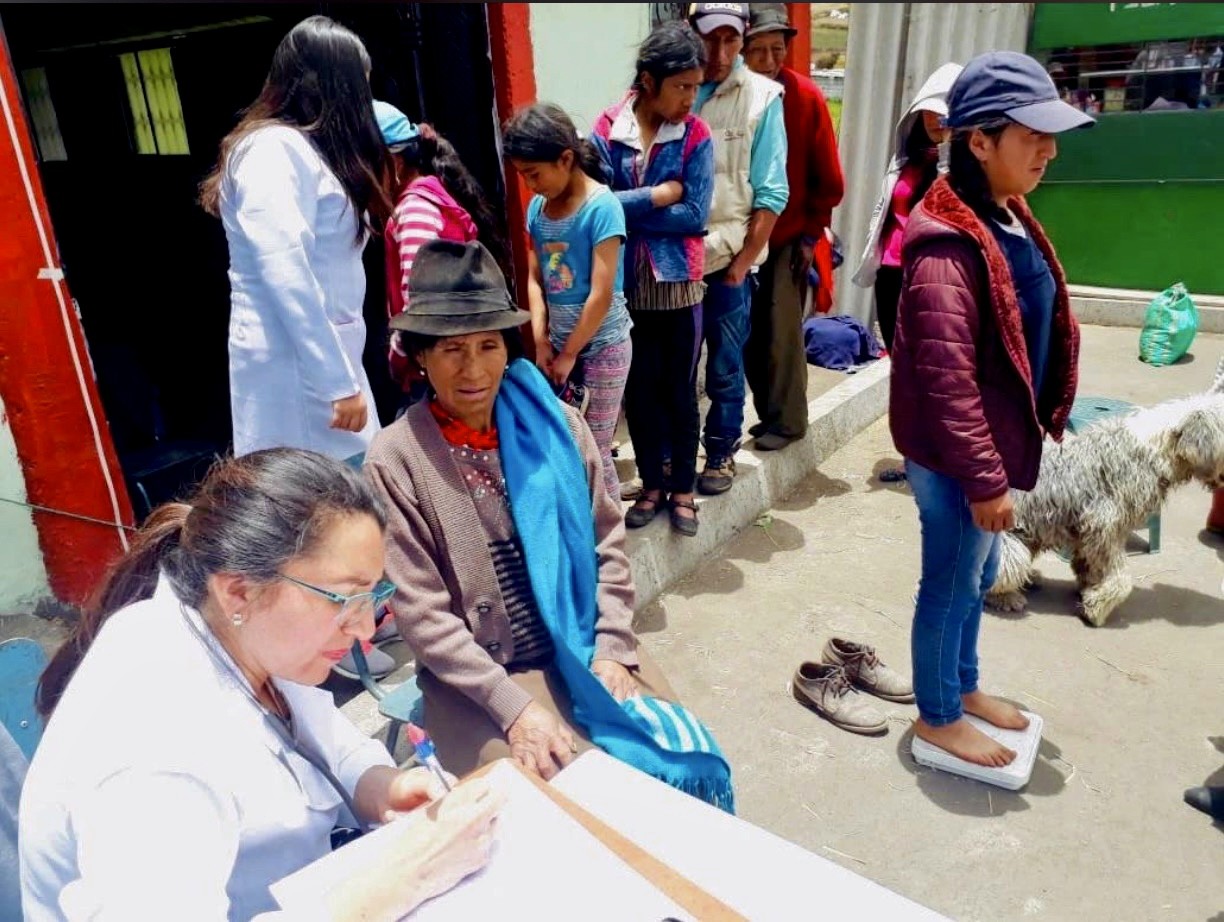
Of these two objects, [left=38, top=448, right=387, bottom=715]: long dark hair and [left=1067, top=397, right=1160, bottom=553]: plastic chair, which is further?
[left=1067, top=397, right=1160, bottom=553]: plastic chair

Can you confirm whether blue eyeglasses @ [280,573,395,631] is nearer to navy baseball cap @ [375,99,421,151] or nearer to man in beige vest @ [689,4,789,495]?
navy baseball cap @ [375,99,421,151]

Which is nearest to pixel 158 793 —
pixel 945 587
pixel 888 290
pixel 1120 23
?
pixel 945 587

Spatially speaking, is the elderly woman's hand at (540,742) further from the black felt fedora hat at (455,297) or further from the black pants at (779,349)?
the black pants at (779,349)

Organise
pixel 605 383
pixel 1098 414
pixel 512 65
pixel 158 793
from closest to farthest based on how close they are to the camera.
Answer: pixel 158 793 → pixel 605 383 → pixel 512 65 → pixel 1098 414

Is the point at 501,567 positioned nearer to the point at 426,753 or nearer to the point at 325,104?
the point at 426,753

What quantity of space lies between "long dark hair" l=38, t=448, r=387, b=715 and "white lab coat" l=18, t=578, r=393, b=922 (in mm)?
83

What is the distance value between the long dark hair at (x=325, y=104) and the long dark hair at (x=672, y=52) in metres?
1.09

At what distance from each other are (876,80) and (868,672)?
14.6ft

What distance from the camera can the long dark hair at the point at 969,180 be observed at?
7.24 feet

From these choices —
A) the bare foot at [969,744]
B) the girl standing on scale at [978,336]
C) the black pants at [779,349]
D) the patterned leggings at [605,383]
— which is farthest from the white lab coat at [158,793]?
the black pants at [779,349]

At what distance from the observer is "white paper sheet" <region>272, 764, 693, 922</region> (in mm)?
1180

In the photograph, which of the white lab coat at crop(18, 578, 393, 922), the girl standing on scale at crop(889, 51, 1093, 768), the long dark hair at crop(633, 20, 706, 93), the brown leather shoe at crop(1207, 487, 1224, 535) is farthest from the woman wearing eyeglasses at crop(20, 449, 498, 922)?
the brown leather shoe at crop(1207, 487, 1224, 535)

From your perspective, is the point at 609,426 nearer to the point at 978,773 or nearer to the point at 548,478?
the point at 548,478

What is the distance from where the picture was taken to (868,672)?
A: 9.94 feet
